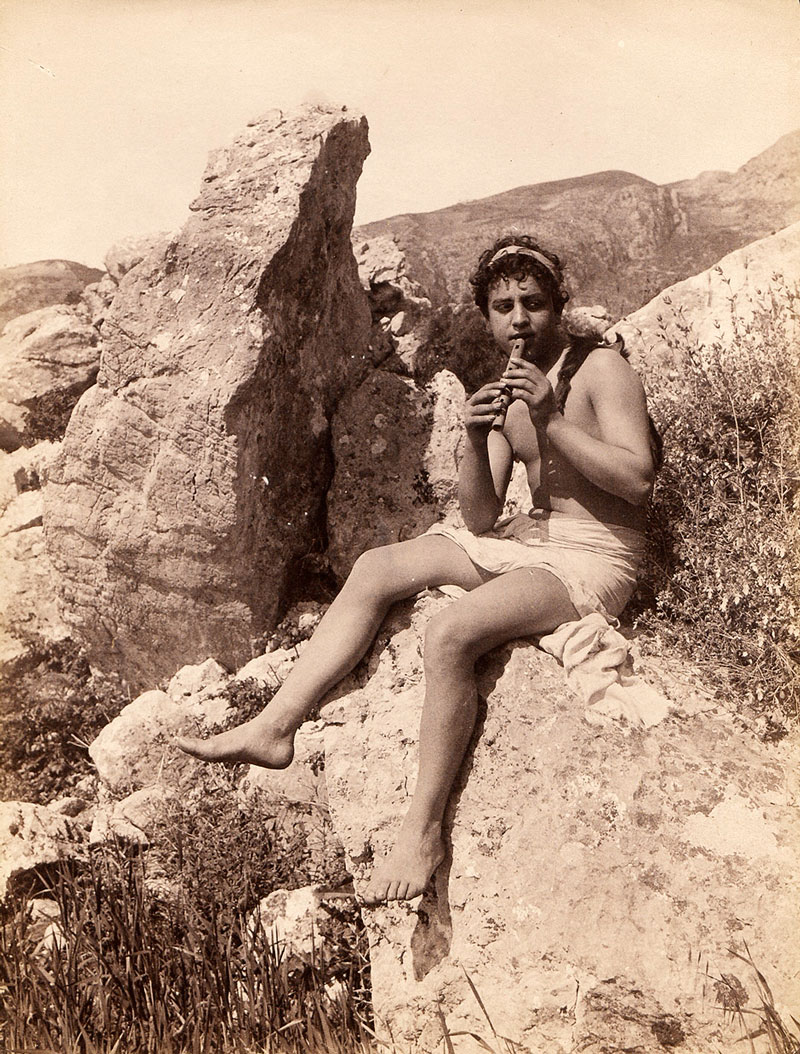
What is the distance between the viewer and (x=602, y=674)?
3117 mm

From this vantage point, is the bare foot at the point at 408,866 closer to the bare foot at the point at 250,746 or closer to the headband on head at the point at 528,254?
the bare foot at the point at 250,746

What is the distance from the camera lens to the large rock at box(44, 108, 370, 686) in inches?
159

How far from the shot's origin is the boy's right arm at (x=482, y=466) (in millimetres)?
3369

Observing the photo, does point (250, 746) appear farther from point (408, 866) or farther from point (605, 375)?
point (605, 375)

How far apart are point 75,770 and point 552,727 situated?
2.16 metres

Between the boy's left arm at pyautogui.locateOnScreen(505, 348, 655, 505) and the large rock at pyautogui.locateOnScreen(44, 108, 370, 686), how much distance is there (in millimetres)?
1272

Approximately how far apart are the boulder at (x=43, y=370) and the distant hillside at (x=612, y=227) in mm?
1620

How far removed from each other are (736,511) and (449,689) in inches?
56.3

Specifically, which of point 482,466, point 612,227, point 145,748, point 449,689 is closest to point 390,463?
point 482,466

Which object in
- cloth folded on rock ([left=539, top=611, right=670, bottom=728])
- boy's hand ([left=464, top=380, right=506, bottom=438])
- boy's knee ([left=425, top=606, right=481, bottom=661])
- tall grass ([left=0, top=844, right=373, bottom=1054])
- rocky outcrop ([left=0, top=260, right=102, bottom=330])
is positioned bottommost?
tall grass ([left=0, top=844, right=373, bottom=1054])

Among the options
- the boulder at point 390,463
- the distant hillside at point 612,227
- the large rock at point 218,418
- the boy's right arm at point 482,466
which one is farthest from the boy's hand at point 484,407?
the distant hillside at point 612,227

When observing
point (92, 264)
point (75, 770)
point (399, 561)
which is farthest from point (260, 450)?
point (75, 770)

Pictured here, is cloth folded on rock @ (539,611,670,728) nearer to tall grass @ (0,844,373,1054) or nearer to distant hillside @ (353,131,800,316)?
tall grass @ (0,844,373,1054)

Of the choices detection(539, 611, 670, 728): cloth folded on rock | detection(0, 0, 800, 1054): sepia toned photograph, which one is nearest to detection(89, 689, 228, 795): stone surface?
detection(0, 0, 800, 1054): sepia toned photograph
